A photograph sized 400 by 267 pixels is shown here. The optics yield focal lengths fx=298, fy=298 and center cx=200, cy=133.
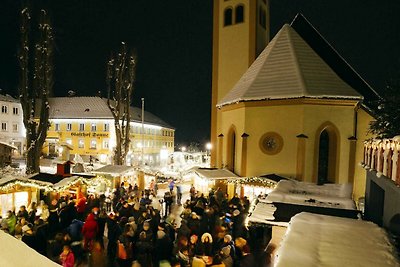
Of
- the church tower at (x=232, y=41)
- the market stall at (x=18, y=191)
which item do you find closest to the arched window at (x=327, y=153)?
the church tower at (x=232, y=41)

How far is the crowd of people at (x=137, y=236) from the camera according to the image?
715 centimetres

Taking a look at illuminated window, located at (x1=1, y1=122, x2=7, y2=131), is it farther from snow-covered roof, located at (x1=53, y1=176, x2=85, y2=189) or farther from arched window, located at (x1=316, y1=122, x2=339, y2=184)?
arched window, located at (x1=316, y1=122, x2=339, y2=184)

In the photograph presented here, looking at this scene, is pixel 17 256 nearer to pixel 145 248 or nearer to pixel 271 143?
pixel 145 248

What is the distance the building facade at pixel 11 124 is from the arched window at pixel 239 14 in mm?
38324

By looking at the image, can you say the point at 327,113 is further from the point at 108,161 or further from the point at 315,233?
the point at 108,161

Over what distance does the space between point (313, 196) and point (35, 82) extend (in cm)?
1900

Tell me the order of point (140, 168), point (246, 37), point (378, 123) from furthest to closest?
point (246, 37) → point (140, 168) → point (378, 123)

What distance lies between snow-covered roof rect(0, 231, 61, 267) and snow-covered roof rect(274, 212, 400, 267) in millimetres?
2528

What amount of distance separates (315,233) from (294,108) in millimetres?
13287

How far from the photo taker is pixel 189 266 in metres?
7.23

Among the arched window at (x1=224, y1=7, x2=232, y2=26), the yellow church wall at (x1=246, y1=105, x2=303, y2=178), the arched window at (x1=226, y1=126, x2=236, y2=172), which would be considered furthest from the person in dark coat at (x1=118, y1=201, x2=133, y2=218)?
the arched window at (x1=224, y1=7, x2=232, y2=26)

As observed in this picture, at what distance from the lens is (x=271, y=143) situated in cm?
1764

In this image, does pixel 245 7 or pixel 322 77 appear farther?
pixel 245 7

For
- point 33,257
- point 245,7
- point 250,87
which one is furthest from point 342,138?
point 33,257
